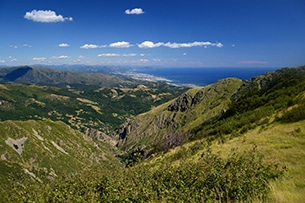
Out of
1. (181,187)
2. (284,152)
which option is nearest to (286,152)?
(284,152)

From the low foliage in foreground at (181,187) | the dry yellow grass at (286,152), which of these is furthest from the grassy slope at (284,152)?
the low foliage in foreground at (181,187)

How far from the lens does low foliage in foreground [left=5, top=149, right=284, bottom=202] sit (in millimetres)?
9461

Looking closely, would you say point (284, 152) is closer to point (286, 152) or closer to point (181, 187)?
point (286, 152)

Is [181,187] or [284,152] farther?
[284,152]

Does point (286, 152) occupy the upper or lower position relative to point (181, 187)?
lower

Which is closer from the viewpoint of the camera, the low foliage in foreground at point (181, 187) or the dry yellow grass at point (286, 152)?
the low foliage in foreground at point (181, 187)

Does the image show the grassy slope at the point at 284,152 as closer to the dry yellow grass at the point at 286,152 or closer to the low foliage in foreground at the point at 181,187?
the dry yellow grass at the point at 286,152

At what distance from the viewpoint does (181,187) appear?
10.2 meters

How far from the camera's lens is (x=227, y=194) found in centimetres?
968

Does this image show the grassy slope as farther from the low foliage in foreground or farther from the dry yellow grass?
the low foliage in foreground

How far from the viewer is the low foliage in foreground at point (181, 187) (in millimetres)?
9461

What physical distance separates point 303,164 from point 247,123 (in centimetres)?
1717

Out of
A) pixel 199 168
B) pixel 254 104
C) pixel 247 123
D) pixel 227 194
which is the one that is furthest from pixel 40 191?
pixel 254 104

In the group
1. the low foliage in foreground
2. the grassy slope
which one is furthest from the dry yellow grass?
the low foliage in foreground
